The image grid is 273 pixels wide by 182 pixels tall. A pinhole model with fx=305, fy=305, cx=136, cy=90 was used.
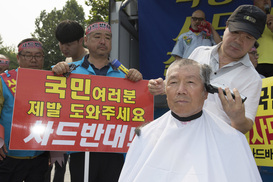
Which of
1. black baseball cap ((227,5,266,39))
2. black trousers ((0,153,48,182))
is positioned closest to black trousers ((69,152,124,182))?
black trousers ((0,153,48,182))

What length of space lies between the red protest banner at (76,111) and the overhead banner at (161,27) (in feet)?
9.35

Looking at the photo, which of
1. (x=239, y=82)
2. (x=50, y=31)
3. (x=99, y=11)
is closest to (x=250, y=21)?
(x=239, y=82)

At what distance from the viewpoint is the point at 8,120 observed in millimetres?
3004

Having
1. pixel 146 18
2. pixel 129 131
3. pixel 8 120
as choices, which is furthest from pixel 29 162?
pixel 146 18

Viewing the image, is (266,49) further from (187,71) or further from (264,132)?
(187,71)

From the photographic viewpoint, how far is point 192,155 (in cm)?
171

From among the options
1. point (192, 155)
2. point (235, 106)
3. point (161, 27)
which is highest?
point (161, 27)

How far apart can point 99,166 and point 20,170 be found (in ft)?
2.69

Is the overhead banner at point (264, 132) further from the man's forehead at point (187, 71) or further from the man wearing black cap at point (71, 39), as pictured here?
the man wearing black cap at point (71, 39)

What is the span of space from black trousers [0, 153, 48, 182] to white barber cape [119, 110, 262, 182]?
1.51 m

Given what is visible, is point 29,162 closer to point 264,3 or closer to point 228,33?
point 228,33

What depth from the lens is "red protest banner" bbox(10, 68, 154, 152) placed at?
9.02ft

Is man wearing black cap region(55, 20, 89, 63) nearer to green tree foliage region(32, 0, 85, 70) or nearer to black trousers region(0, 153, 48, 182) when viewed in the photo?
black trousers region(0, 153, 48, 182)

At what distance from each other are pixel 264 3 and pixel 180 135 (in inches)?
134
